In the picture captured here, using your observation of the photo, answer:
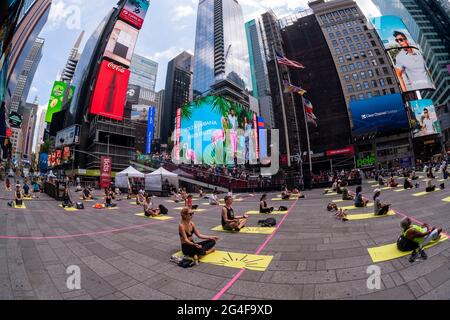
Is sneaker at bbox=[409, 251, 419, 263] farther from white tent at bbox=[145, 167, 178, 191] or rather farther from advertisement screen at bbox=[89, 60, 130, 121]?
advertisement screen at bbox=[89, 60, 130, 121]

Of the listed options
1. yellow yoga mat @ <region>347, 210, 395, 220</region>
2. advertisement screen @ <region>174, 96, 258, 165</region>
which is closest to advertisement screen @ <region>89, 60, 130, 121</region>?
advertisement screen @ <region>174, 96, 258, 165</region>

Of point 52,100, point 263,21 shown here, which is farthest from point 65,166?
point 263,21

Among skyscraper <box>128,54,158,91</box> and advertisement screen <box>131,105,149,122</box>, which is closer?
advertisement screen <box>131,105,149,122</box>

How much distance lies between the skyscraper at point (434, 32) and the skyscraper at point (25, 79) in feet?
528

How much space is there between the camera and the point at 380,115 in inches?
1801

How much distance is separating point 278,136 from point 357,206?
58597 millimetres

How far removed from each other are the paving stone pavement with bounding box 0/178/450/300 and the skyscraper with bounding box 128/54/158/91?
171m

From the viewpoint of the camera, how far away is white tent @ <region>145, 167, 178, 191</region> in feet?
89.3

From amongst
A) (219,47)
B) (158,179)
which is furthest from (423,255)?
(219,47)

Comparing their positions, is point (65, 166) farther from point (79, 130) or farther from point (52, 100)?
point (52, 100)

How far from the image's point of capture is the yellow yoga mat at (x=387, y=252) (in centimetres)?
456

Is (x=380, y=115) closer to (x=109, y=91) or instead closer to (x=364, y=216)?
(x=364, y=216)

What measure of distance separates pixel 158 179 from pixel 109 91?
37.2 metres
